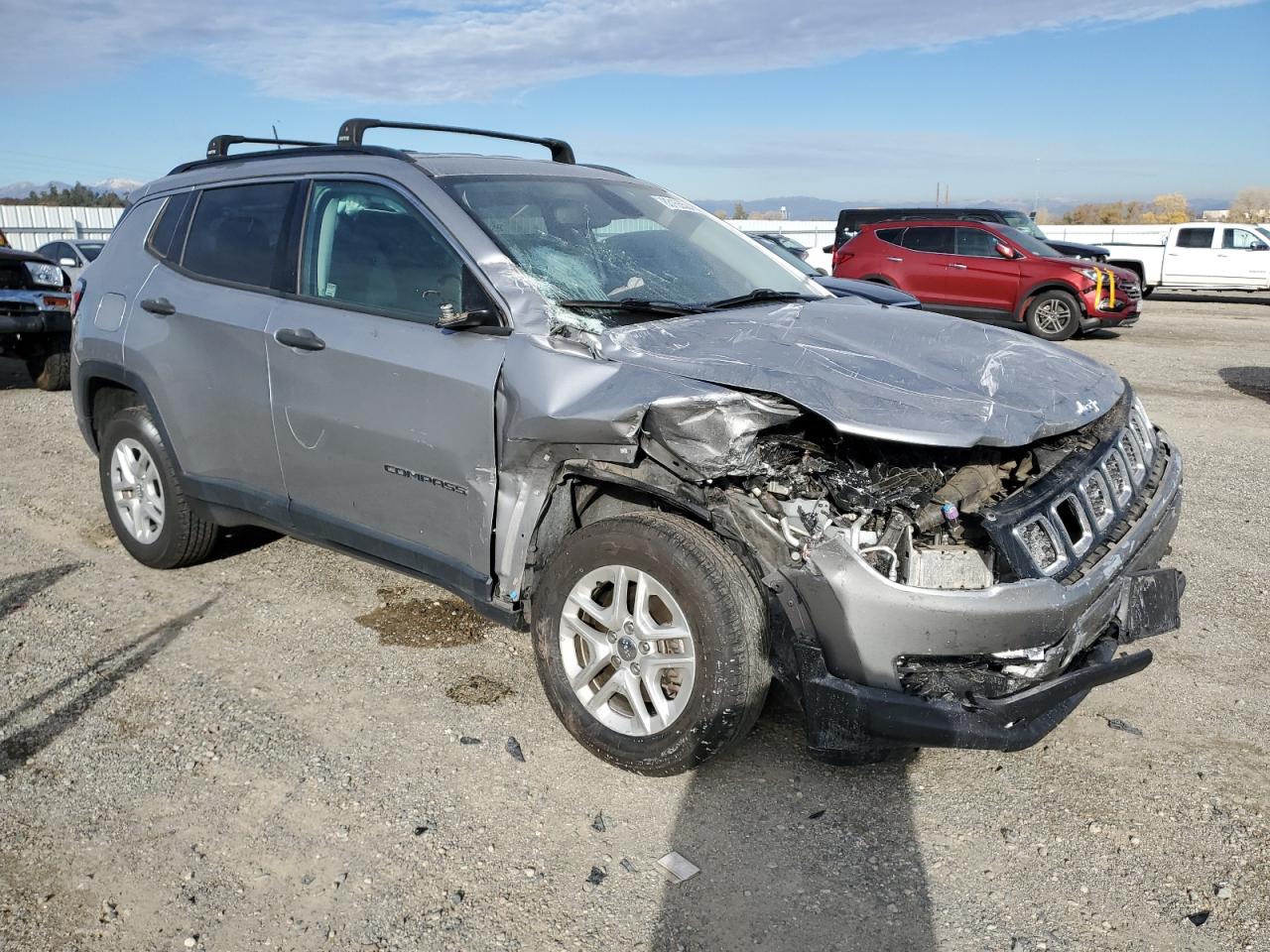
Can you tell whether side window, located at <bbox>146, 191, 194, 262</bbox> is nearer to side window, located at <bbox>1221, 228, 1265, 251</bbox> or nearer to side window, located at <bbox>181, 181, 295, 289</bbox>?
side window, located at <bbox>181, 181, 295, 289</bbox>

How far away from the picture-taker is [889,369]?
3.32 meters

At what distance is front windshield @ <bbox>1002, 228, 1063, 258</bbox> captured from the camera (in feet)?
51.0

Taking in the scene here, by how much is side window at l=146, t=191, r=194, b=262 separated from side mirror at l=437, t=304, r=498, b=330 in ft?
6.34

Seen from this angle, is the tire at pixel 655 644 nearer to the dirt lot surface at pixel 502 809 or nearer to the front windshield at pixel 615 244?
the dirt lot surface at pixel 502 809

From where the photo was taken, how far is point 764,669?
3.09 meters

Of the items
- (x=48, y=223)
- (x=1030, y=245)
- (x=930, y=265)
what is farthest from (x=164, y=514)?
(x=48, y=223)

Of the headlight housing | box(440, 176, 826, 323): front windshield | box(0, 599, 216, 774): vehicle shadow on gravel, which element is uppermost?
box(440, 176, 826, 323): front windshield

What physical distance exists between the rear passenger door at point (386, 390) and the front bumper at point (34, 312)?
7877 millimetres

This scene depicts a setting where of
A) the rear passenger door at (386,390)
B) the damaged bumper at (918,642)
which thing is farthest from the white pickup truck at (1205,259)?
the damaged bumper at (918,642)

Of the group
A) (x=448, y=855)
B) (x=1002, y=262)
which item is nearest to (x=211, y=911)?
(x=448, y=855)

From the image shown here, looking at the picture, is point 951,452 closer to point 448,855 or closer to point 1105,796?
point 1105,796

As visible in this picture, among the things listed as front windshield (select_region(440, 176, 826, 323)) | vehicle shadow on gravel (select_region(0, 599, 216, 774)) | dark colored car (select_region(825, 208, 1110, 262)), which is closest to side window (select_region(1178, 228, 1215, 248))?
dark colored car (select_region(825, 208, 1110, 262))

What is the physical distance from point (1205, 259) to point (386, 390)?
21912mm

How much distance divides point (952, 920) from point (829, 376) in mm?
1542
